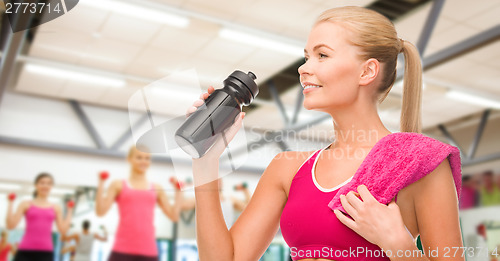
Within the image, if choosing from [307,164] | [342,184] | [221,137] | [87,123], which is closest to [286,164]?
[307,164]

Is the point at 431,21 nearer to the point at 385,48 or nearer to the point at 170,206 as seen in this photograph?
the point at 170,206

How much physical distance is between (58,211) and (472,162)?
5552mm

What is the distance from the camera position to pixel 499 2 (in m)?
3.76

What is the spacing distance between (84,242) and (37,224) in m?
2.15

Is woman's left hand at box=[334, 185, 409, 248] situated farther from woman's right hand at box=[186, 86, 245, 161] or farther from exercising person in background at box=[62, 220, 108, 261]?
exercising person in background at box=[62, 220, 108, 261]

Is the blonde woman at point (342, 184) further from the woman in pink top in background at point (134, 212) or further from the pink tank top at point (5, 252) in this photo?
the pink tank top at point (5, 252)

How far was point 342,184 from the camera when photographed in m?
0.71

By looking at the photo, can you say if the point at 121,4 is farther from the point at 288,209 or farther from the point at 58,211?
the point at 288,209

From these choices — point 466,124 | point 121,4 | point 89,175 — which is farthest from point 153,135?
point 466,124

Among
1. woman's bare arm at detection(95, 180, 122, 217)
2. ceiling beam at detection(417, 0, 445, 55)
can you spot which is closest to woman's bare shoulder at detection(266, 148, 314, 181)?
woman's bare arm at detection(95, 180, 122, 217)

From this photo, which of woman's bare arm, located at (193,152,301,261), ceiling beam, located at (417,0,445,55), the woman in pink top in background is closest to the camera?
woman's bare arm, located at (193,152,301,261)

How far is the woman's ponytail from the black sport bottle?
0.32 metres

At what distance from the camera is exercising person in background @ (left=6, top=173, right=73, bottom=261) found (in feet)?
11.5

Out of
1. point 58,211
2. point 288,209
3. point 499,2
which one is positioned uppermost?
point 499,2
